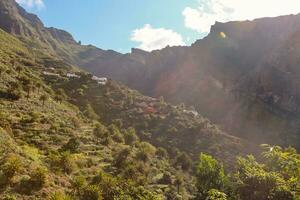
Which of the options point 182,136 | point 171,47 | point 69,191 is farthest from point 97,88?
point 171,47

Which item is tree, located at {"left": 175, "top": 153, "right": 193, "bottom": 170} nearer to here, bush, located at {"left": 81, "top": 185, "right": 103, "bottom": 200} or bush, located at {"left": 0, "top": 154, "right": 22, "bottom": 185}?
bush, located at {"left": 81, "top": 185, "right": 103, "bottom": 200}

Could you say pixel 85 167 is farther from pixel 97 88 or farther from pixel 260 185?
pixel 97 88

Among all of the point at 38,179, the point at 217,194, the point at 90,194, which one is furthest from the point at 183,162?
the point at 217,194

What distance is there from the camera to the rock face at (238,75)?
361 feet

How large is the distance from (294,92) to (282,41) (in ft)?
106

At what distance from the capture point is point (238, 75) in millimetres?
148125

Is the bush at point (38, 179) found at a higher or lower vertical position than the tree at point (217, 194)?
lower

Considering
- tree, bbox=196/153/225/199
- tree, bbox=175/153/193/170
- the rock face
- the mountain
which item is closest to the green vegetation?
tree, bbox=196/153/225/199

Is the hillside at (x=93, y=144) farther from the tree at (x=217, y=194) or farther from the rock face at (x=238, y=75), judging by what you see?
the rock face at (x=238, y=75)

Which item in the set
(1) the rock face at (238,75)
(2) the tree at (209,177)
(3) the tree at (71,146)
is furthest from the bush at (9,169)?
(1) the rock face at (238,75)

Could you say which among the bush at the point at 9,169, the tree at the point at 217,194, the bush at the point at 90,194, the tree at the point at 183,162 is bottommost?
the tree at the point at 183,162

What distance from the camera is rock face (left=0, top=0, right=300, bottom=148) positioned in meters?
110

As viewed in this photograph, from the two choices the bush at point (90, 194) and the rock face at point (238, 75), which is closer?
the bush at point (90, 194)

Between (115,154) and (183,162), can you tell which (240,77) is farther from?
(115,154)
